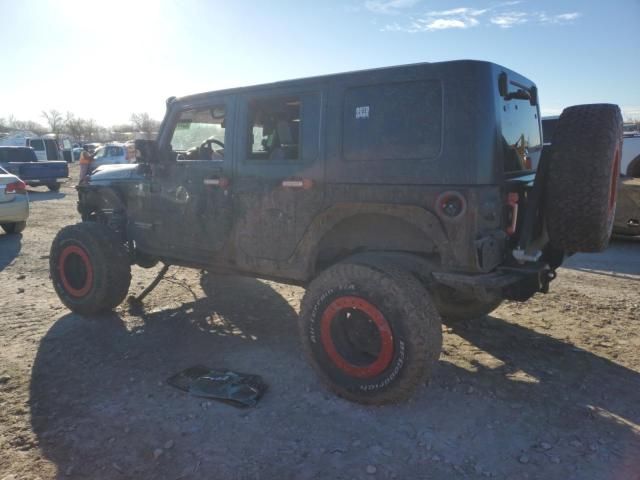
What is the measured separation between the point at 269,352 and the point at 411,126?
7.10ft

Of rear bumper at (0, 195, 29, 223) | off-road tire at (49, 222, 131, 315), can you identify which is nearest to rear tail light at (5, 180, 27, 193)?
rear bumper at (0, 195, 29, 223)

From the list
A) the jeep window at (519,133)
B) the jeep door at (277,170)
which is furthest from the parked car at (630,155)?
the jeep door at (277,170)

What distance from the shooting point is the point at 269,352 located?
4008 mm

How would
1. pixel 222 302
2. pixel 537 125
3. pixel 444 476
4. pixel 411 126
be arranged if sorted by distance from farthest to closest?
pixel 222 302 → pixel 537 125 → pixel 411 126 → pixel 444 476

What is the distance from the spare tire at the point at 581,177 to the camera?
2.84 metres

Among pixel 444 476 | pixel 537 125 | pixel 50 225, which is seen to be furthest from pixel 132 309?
pixel 50 225

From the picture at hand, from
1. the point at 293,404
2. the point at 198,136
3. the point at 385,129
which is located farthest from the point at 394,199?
the point at 198,136

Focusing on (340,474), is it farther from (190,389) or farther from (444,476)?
(190,389)

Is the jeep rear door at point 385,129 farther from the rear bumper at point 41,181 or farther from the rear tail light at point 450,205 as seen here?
the rear bumper at point 41,181

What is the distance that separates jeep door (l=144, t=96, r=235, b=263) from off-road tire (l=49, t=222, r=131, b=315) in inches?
18.5

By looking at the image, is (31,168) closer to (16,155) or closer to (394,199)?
(16,155)

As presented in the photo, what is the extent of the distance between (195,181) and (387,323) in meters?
2.17

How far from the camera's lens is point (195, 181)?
4164mm

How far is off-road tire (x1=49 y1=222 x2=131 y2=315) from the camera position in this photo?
4586 millimetres
